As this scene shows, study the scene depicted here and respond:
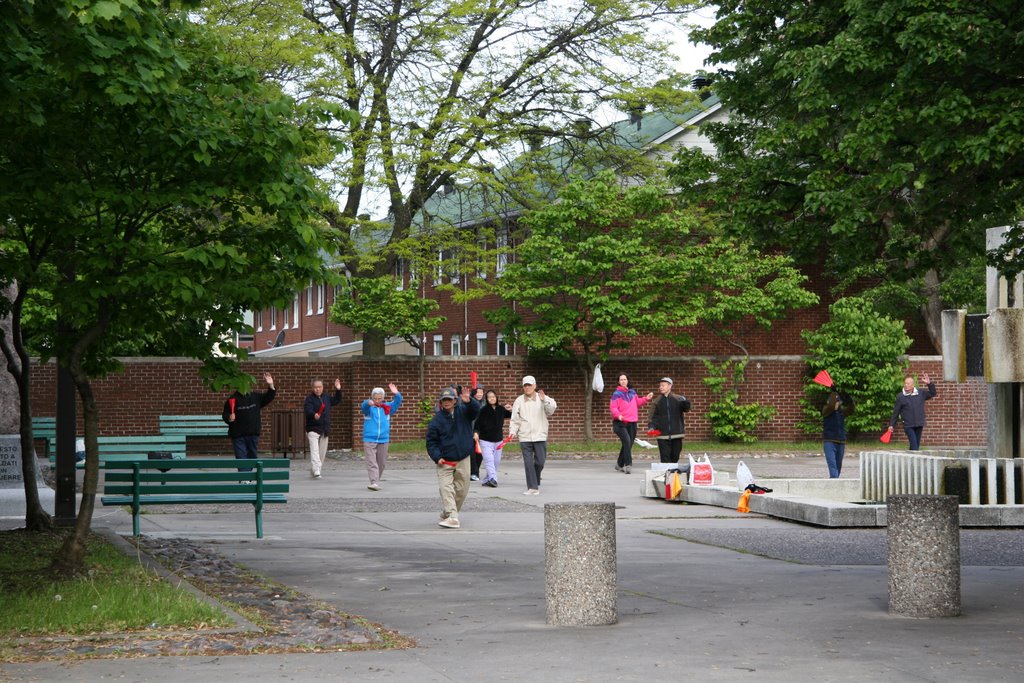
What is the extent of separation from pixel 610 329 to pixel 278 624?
25.5m

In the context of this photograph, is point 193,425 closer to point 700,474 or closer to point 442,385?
point 442,385

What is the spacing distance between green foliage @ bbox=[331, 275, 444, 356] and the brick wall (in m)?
1.30

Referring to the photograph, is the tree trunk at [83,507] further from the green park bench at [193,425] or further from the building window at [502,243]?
the building window at [502,243]

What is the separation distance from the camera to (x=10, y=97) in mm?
9555

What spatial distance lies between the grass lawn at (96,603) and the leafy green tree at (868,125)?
Result: 6.68 meters

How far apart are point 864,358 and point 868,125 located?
25.6 m

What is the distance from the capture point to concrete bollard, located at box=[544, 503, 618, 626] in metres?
9.59

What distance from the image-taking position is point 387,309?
36.4 m

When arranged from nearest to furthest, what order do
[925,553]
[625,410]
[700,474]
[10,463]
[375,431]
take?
1. [925,553]
2. [10,463]
3. [700,474]
4. [375,431]
5. [625,410]

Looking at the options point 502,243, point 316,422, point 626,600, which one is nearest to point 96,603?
point 626,600

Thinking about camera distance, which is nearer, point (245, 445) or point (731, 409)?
point (245, 445)

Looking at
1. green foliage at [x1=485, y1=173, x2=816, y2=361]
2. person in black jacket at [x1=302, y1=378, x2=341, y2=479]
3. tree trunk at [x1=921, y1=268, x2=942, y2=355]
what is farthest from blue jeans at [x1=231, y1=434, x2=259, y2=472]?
tree trunk at [x1=921, y1=268, x2=942, y2=355]

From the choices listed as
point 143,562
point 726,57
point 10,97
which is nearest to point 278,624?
point 143,562

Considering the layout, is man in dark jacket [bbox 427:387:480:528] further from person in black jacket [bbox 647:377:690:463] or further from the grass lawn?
person in black jacket [bbox 647:377:690:463]
